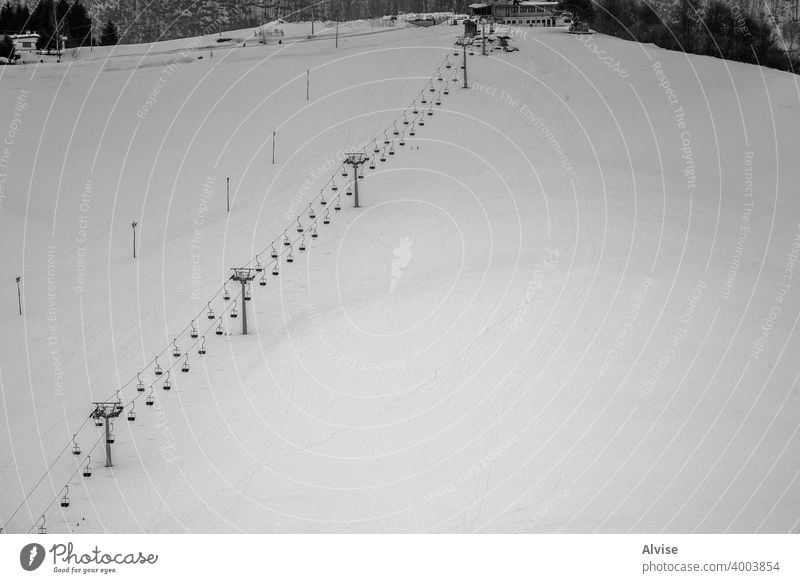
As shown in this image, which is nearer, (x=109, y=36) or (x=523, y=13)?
(x=523, y=13)

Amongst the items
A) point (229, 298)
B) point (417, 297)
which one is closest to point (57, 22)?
point (229, 298)

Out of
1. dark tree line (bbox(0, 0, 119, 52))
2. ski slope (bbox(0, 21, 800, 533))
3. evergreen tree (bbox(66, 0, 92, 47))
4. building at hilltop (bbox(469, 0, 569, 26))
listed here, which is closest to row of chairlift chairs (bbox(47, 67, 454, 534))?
ski slope (bbox(0, 21, 800, 533))

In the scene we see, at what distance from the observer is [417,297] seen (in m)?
31.8

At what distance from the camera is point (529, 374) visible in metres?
27.2

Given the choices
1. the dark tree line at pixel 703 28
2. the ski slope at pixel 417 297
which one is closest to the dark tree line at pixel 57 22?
the ski slope at pixel 417 297

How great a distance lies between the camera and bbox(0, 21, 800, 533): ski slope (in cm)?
2344

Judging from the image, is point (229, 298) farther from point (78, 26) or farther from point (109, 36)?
point (78, 26)

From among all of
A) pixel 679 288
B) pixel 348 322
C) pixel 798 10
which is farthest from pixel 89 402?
pixel 798 10

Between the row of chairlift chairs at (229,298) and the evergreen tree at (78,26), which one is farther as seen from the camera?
the evergreen tree at (78,26)

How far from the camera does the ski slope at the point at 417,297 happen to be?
23.4 meters

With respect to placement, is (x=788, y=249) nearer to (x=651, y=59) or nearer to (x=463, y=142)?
(x=463, y=142)

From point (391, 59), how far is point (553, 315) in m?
26.6

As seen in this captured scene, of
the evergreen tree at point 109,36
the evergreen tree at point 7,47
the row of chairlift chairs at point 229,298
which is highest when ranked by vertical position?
the evergreen tree at point 7,47

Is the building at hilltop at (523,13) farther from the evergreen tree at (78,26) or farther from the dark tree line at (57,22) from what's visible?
the evergreen tree at (78,26)
